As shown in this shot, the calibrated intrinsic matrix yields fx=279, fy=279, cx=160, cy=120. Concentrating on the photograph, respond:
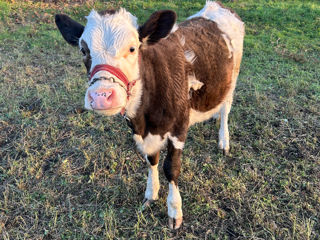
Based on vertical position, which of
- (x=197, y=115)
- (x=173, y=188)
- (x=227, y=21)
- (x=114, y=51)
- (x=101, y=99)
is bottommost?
(x=173, y=188)

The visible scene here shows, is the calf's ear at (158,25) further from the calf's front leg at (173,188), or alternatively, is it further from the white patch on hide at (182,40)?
the calf's front leg at (173,188)

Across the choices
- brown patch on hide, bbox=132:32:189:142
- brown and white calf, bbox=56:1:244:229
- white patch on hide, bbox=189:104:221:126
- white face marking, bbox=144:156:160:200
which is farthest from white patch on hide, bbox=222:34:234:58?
white face marking, bbox=144:156:160:200

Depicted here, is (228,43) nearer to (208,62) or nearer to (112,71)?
(208,62)

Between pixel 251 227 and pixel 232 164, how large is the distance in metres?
0.94

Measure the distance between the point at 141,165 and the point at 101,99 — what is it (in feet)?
6.04

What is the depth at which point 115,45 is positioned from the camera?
1988 mm

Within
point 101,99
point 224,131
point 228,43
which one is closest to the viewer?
point 101,99

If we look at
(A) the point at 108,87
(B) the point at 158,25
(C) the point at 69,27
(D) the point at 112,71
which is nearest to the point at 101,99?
(A) the point at 108,87

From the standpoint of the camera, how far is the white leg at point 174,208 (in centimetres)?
273

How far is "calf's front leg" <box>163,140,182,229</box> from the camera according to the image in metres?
2.70

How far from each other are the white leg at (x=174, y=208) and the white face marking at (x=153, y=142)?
16.4 inches

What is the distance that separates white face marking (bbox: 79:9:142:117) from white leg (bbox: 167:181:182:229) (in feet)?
3.93

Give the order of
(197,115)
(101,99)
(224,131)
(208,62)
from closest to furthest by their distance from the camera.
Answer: (101,99) → (208,62) → (197,115) → (224,131)

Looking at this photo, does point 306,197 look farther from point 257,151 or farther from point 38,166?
point 38,166
